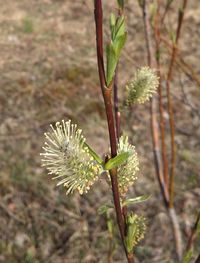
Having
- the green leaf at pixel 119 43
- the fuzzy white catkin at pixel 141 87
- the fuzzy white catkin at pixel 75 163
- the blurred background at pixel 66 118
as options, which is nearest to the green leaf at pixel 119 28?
the green leaf at pixel 119 43

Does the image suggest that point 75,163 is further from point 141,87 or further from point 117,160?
point 141,87

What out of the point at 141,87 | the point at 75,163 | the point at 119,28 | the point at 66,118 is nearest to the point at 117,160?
the point at 75,163

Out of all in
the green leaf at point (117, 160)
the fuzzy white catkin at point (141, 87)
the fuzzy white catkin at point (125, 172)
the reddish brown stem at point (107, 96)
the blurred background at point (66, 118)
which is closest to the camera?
the reddish brown stem at point (107, 96)

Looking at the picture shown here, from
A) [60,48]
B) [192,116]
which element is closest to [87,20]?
[60,48]

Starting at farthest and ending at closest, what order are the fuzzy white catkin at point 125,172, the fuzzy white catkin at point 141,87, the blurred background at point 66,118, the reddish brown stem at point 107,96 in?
1. the blurred background at point 66,118
2. the fuzzy white catkin at point 141,87
3. the fuzzy white catkin at point 125,172
4. the reddish brown stem at point 107,96

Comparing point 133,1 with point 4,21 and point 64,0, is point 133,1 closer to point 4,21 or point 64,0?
point 64,0

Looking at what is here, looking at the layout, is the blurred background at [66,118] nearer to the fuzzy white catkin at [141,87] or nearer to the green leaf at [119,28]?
the fuzzy white catkin at [141,87]
